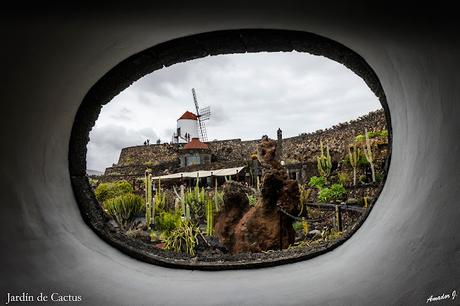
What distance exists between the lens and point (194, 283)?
2.53 m

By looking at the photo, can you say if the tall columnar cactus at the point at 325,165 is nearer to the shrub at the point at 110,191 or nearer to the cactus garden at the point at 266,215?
the cactus garden at the point at 266,215

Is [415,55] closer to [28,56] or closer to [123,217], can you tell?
[28,56]

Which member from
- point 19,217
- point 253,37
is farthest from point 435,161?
point 19,217

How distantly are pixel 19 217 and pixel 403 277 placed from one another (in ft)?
7.10

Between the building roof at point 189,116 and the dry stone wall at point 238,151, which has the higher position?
the building roof at point 189,116

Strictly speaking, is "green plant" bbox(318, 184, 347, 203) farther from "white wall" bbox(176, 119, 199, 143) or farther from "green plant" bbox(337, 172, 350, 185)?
"white wall" bbox(176, 119, 199, 143)

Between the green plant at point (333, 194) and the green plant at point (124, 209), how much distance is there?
809cm

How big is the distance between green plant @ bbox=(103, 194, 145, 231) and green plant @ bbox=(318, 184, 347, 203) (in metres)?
8.09

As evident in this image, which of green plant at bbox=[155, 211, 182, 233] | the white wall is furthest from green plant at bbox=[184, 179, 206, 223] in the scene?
the white wall

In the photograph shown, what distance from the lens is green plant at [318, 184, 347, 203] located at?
46.1 ft

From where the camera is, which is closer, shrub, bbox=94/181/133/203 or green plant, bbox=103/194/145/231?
green plant, bbox=103/194/145/231

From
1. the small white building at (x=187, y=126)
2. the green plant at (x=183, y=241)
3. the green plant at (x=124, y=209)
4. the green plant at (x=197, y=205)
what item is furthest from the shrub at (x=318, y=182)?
the small white building at (x=187, y=126)

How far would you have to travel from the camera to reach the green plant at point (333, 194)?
14.0m

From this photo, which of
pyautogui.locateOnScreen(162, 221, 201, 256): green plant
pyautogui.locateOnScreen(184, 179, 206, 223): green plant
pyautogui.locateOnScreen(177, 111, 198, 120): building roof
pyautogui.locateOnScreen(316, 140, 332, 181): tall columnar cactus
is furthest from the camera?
pyautogui.locateOnScreen(177, 111, 198, 120): building roof
